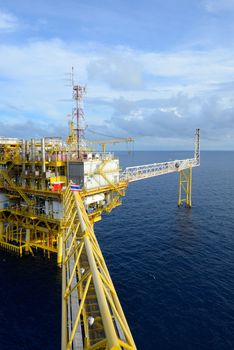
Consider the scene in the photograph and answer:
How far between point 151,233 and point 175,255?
10.5 metres

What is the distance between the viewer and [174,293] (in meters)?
33.4

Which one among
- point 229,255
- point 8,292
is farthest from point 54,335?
point 229,255

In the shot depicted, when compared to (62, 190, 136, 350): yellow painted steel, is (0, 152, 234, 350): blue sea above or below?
below

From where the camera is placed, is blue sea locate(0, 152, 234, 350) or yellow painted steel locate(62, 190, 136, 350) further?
blue sea locate(0, 152, 234, 350)

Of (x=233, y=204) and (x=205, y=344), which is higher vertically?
(x=233, y=204)

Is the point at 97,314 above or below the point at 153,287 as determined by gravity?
above

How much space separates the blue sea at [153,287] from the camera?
26578 mm

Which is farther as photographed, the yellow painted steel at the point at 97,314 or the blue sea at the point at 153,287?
the blue sea at the point at 153,287

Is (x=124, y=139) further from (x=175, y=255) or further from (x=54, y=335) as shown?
(x=54, y=335)

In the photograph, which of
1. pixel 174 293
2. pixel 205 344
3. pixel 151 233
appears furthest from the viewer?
pixel 151 233

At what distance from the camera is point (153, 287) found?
114 ft

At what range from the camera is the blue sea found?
26578mm

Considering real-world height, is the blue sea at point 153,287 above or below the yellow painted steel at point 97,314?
below

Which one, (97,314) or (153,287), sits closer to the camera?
(97,314)
